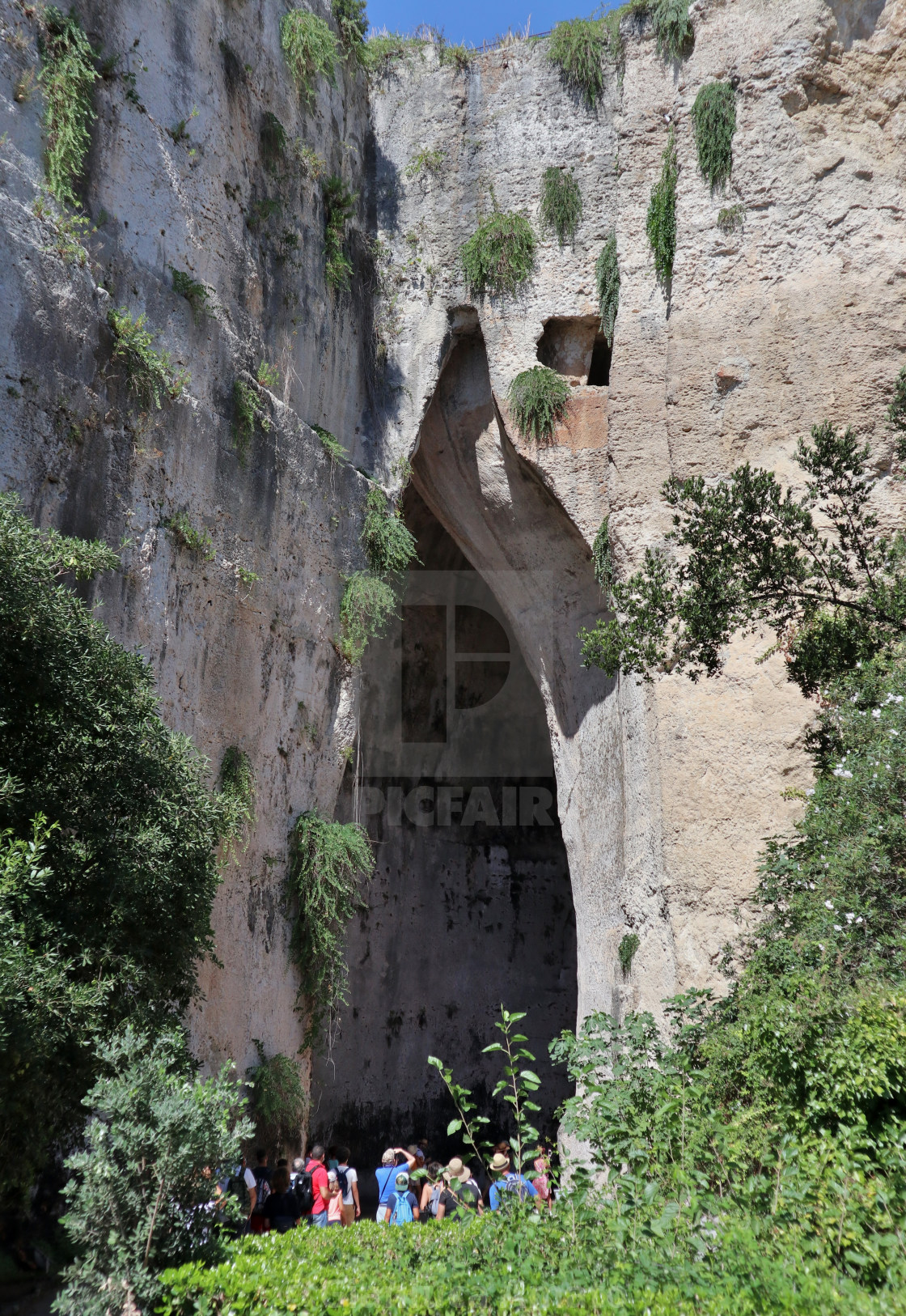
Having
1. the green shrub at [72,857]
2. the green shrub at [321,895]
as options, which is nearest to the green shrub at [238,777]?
the green shrub at [321,895]

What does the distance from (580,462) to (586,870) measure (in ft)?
15.4

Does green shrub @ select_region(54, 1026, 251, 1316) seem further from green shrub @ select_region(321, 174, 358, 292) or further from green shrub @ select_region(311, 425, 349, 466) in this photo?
green shrub @ select_region(321, 174, 358, 292)

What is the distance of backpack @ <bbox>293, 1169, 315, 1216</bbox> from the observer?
24.1ft

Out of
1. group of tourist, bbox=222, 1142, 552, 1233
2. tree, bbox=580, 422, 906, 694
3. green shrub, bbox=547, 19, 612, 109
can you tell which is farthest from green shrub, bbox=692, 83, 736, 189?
group of tourist, bbox=222, 1142, 552, 1233

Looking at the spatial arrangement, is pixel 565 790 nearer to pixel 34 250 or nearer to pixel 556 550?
pixel 556 550

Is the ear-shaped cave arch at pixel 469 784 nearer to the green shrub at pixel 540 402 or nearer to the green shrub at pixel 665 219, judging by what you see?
the green shrub at pixel 540 402

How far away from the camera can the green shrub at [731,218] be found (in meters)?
10.5

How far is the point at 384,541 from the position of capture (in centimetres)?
1146

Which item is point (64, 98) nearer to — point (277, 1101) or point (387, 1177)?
point (277, 1101)

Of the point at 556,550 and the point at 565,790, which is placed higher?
the point at 556,550

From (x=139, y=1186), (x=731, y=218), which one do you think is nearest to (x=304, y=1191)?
(x=139, y=1186)

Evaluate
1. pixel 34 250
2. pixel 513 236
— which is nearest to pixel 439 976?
pixel 513 236

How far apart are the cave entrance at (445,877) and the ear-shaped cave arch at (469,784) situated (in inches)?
1.2

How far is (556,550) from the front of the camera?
12.7 metres
